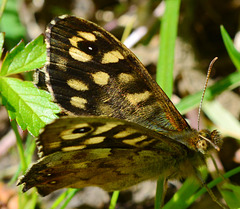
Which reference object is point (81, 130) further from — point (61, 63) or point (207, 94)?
point (207, 94)

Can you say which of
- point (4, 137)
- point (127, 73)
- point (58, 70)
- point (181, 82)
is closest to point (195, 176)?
point (127, 73)

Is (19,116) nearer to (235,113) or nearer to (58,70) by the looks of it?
(58,70)

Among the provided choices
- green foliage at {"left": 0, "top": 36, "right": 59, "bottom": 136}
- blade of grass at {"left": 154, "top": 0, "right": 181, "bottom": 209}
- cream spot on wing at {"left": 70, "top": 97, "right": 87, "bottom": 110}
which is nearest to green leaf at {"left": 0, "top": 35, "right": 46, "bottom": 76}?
green foliage at {"left": 0, "top": 36, "right": 59, "bottom": 136}

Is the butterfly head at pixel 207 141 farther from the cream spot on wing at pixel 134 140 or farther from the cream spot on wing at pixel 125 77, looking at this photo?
the cream spot on wing at pixel 125 77

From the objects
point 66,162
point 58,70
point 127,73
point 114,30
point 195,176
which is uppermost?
point 114,30

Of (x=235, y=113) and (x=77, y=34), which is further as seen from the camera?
(x=235, y=113)

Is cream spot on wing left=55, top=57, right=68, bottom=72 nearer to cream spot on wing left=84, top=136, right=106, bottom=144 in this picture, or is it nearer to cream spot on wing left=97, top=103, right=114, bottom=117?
cream spot on wing left=97, top=103, right=114, bottom=117
